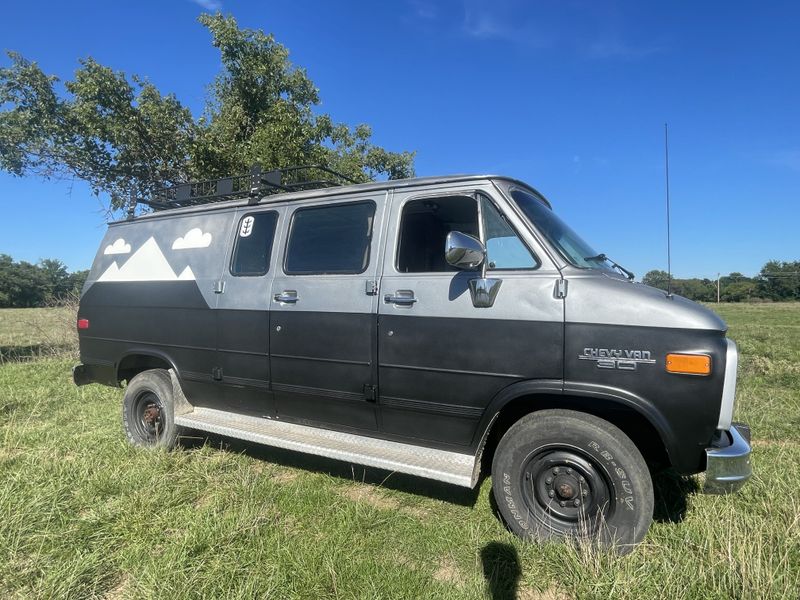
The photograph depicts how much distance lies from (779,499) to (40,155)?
39.9 feet

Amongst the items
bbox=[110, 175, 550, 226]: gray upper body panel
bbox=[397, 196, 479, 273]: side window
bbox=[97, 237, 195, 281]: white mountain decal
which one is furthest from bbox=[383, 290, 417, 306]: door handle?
bbox=[97, 237, 195, 281]: white mountain decal

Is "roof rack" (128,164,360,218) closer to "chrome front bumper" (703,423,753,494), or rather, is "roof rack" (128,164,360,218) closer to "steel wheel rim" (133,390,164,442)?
"steel wheel rim" (133,390,164,442)

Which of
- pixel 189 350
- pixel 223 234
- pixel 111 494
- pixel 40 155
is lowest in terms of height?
pixel 111 494

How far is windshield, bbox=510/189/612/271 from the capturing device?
3.19 metres

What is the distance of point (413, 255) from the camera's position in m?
3.53

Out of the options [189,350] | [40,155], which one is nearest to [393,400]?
[189,350]

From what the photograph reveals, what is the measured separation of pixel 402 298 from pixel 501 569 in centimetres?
180

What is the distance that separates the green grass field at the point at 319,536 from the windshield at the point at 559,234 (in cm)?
179

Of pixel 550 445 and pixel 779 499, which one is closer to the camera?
pixel 550 445

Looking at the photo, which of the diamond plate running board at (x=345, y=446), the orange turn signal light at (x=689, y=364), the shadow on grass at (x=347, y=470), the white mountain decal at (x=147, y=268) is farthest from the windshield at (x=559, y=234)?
the white mountain decal at (x=147, y=268)

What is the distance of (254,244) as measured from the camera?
14.0ft

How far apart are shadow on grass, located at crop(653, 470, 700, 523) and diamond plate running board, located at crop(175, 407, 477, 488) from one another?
139 cm

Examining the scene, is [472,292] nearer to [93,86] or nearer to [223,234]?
[223,234]

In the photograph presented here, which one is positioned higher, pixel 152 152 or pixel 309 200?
pixel 152 152
